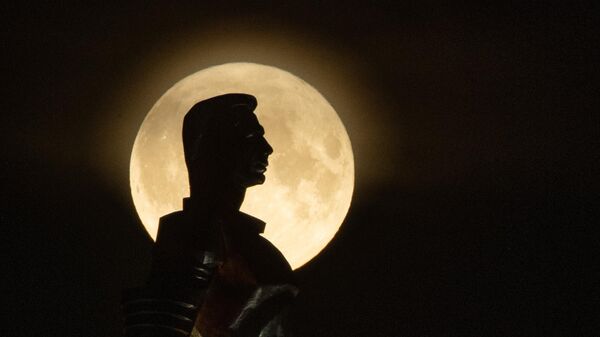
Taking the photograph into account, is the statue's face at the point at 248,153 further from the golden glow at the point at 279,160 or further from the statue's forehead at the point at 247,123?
the golden glow at the point at 279,160

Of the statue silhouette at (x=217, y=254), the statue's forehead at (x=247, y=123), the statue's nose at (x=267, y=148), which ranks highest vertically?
the statue's forehead at (x=247, y=123)

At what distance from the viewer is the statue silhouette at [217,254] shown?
3.84 metres

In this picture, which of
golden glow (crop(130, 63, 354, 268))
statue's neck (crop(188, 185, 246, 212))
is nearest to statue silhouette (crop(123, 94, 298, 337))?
statue's neck (crop(188, 185, 246, 212))

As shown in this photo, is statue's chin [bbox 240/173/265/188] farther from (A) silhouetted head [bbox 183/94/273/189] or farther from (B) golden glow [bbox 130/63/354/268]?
(B) golden glow [bbox 130/63/354/268]

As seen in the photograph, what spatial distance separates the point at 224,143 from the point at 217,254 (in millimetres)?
525

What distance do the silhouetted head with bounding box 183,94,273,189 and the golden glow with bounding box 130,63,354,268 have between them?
7.7 inches

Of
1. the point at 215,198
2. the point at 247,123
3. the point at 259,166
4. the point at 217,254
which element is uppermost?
the point at 247,123

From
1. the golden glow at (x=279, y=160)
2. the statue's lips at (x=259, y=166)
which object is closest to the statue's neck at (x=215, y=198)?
the statue's lips at (x=259, y=166)

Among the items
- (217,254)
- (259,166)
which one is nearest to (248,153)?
(259,166)

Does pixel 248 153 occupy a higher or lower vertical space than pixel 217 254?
higher

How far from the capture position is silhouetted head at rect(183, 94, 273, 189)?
4344 millimetres

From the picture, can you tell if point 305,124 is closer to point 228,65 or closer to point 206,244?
point 228,65

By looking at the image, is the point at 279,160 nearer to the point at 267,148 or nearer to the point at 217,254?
the point at 267,148

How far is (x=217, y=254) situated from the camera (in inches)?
159
